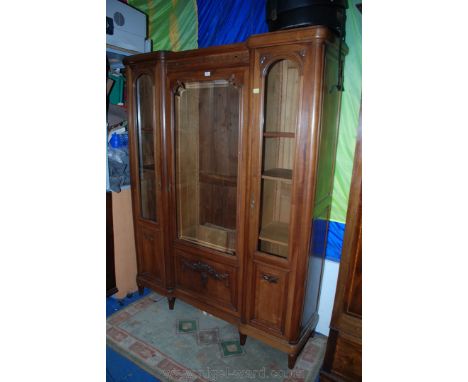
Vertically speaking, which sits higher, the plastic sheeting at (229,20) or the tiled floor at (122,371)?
the plastic sheeting at (229,20)

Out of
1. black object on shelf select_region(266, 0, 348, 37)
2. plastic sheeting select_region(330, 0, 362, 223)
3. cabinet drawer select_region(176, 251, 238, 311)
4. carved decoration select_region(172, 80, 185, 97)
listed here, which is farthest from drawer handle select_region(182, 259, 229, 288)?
black object on shelf select_region(266, 0, 348, 37)

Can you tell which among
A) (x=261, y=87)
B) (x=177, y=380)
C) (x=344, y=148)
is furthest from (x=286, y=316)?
(x=261, y=87)

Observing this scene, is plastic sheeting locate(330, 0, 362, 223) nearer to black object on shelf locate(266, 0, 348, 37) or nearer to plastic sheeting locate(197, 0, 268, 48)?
black object on shelf locate(266, 0, 348, 37)

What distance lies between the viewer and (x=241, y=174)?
5.47ft

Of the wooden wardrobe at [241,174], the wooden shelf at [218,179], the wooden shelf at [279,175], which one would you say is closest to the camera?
the wooden wardrobe at [241,174]

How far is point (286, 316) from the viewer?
1.68 metres

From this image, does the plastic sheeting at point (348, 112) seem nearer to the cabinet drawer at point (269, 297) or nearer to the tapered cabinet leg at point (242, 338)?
the cabinet drawer at point (269, 297)

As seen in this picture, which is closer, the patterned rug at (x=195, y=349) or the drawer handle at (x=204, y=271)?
the patterned rug at (x=195, y=349)

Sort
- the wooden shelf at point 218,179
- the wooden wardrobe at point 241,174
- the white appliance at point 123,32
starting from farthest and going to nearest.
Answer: the wooden shelf at point 218,179 → the white appliance at point 123,32 → the wooden wardrobe at point 241,174

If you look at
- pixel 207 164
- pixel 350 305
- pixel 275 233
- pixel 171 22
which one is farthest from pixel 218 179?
pixel 171 22

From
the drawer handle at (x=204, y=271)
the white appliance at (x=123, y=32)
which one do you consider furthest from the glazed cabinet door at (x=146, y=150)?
the drawer handle at (x=204, y=271)

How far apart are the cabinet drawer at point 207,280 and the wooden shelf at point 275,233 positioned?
1.07 feet

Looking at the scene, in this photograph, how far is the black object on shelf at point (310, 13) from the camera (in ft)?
4.42

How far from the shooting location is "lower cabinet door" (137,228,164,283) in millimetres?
2184
